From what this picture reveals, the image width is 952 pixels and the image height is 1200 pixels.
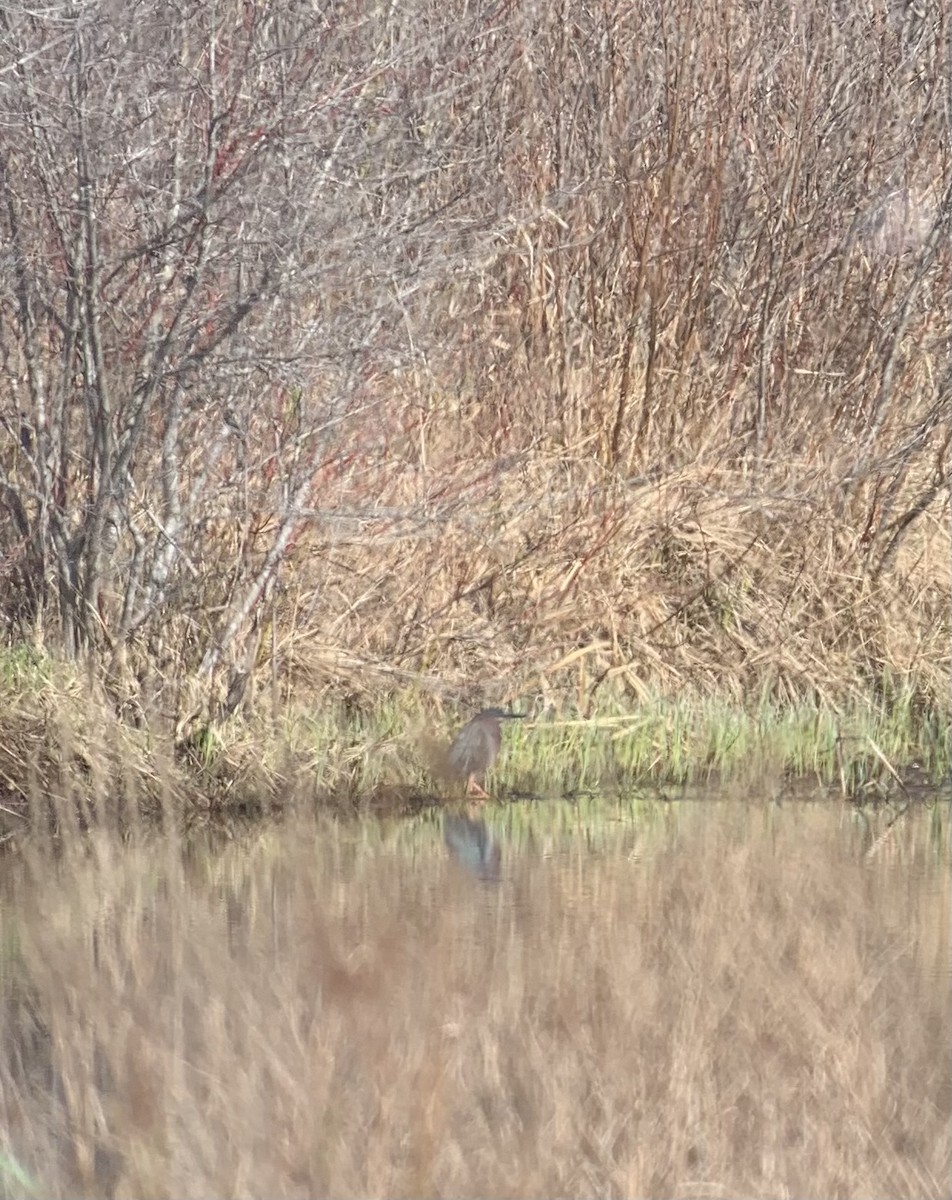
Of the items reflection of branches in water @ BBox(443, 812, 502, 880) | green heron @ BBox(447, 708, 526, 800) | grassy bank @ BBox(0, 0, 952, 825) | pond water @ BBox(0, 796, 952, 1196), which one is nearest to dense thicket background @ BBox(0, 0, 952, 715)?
grassy bank @ BBox(0, 0, 952, 825)

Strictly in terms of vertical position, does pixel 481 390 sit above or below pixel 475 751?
above

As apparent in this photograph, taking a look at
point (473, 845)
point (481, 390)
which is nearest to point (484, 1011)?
point (473, 845)

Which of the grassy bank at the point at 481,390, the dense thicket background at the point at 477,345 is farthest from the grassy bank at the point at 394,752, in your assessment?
the dense thicket background at the point at 477,345

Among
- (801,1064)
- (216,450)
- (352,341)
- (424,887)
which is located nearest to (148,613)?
(216,450)

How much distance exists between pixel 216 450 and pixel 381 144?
1.37 m

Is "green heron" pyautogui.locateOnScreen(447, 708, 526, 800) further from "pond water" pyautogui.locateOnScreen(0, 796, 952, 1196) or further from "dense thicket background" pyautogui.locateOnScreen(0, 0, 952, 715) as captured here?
"dense thicket background" pyautogui.locateOnScreen(0, 0, 952, 715)

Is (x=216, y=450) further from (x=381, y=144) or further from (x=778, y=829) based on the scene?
(x=778, y=829)

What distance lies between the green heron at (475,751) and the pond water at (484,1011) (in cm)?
25

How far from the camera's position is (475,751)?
24.4 feet

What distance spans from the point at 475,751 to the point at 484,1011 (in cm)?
233

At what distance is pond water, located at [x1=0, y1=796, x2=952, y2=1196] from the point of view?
4203 millimetres

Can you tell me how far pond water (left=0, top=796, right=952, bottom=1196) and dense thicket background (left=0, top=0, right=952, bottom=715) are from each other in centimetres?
107

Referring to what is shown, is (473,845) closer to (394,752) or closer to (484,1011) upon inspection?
(394,752)

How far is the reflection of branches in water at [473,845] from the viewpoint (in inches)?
257
